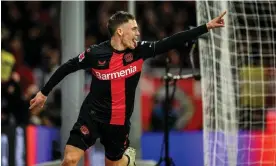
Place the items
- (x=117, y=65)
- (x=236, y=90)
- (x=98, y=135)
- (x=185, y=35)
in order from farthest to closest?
(x=236, y=90)
(x=98, y=135)
(x=117, y=65)
(x=185, y=35)

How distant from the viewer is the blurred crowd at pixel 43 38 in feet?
34.4

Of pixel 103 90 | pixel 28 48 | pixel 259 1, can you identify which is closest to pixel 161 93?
pixel 28 48

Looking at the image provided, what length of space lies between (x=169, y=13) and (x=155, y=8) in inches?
13.0

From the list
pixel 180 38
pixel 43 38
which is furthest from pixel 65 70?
pixel 43 38

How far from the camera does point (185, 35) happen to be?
5.75 metres

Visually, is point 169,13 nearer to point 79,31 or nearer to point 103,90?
point 79,31

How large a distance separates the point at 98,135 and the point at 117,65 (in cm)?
63

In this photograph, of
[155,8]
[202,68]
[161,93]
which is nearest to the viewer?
[202,68]

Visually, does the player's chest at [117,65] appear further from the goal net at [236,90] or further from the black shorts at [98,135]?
the goal net at [236,90]

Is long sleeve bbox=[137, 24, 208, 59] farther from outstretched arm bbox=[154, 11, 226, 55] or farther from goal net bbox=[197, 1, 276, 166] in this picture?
goal net bbox=[197, 1, 276, 166]

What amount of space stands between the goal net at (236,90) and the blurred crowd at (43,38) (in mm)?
2026

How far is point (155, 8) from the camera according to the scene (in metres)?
14.0

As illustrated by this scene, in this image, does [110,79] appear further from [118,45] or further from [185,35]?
[185,35]

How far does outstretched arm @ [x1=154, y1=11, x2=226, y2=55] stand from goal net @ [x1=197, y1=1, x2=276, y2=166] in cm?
159
